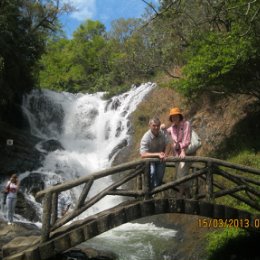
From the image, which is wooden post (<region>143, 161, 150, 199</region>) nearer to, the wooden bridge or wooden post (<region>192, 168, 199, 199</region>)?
the wooden bridge

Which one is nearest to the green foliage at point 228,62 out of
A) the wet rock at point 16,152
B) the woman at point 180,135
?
the woman at point 180,135

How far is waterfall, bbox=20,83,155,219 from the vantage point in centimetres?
2198

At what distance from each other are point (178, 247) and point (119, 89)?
73.1ft

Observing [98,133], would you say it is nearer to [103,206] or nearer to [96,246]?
[103,206]

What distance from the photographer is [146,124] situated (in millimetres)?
24312

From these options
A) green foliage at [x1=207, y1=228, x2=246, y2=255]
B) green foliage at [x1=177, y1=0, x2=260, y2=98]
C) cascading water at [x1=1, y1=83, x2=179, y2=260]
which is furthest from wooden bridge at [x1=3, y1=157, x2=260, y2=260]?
green foliage at [x1=177, y1=0, x2=260, y2=98]

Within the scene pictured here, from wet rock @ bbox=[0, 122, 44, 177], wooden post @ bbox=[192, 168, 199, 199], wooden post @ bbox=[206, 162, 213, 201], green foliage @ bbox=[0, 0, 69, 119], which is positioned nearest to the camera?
wooden post @ bbox=[206, 162, 213, 201]

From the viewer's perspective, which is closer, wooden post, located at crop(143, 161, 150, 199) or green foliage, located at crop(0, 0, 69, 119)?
wooden post, located at crop(143, 161, 150, 199)

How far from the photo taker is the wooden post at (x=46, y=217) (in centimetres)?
825

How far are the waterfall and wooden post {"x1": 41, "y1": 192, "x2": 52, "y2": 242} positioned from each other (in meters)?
11.5

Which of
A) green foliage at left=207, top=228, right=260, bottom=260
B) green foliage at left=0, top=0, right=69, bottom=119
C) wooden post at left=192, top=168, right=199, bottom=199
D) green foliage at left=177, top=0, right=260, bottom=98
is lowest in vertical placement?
green foliage at left=207, top=228, right=260, bottom=260

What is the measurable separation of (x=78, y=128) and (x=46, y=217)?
20.1 meters

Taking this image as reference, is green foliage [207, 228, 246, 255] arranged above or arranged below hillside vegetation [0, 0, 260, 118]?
below

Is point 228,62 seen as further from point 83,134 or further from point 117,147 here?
point 83,134
